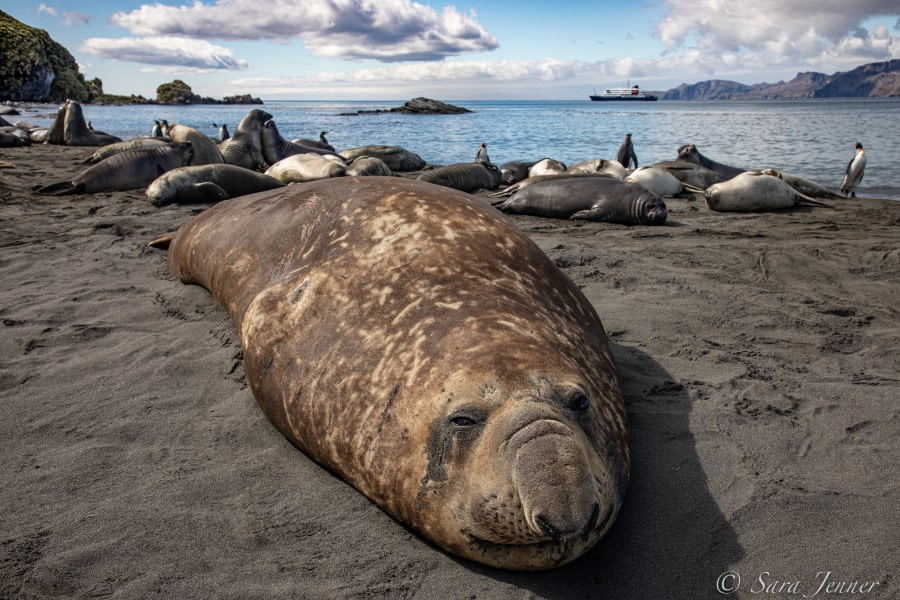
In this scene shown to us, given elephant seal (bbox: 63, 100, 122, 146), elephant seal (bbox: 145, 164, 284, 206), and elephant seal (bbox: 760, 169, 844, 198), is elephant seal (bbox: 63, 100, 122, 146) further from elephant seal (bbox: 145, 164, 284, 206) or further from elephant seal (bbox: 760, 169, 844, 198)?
elephant seal (bbox: 760, 169, 844, 198)

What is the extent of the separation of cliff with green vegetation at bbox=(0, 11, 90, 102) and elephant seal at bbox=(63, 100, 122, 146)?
47.7 meters

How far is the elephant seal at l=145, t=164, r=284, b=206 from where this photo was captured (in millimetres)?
9336

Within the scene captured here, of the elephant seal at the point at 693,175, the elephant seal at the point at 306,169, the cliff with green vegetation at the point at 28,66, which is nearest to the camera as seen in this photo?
the elephant seal at the point at 306,169

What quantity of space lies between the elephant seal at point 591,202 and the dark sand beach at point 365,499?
336cm

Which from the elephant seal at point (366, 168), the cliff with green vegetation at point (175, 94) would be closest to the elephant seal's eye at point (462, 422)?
the elephant seal at point (366, 168)

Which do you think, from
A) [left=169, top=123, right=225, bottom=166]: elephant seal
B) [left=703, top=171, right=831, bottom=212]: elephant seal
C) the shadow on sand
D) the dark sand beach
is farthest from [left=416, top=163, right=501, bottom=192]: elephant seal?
the shadow on sand

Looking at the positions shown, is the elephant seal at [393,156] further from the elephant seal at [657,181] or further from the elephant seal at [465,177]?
the elephant seal at [657,181]

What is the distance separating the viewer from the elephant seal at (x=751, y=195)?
983 centimetres

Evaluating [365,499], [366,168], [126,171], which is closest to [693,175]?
[366,168]

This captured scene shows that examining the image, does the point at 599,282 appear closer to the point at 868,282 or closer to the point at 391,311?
the point at 868,282

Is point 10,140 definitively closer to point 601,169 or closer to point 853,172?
point 601,169

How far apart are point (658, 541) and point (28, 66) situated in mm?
71431

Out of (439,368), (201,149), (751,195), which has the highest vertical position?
(201,149)

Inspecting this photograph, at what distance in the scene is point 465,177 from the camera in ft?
40.7
